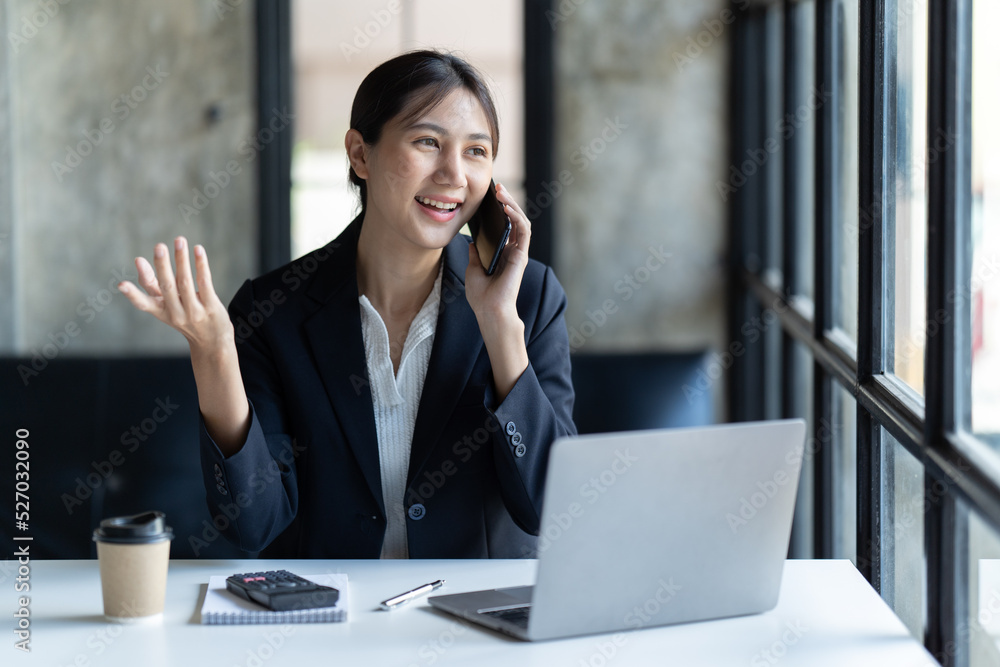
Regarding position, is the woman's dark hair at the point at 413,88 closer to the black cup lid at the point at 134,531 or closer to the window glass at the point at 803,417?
the black cup lid at the point at 134,531

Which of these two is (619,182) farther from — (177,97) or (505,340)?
(505,340)

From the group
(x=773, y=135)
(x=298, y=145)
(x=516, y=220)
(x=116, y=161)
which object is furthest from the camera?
(x=298, y=145)

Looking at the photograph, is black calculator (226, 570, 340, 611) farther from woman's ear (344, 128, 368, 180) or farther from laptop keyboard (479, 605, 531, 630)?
woman's ear (344, 128, 368, 180)

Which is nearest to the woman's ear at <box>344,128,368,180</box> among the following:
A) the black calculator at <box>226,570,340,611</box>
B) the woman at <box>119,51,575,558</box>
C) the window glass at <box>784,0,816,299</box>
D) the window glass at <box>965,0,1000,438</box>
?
the woman at <box>119,51,575,558</box>

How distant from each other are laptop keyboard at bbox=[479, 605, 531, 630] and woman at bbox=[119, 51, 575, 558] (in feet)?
1.29

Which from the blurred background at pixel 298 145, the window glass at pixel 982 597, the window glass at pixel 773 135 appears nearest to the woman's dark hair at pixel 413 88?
the window glass at pixel 982 597

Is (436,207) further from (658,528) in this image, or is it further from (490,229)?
(658,528)

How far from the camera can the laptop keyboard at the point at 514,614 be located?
1.33 metres

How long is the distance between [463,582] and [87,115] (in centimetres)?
328

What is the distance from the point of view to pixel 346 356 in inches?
75.3

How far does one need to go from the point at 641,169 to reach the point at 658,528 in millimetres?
3198

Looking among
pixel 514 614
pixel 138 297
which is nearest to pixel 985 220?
pixel 514 614

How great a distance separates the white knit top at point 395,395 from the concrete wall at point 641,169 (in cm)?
232

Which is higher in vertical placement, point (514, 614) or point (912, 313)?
point (912, 313)
